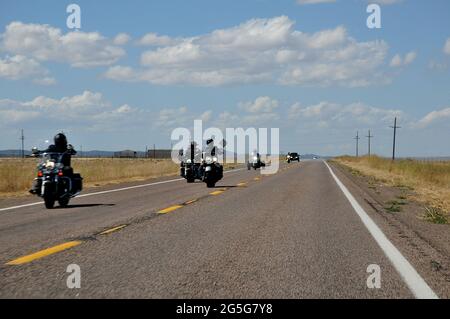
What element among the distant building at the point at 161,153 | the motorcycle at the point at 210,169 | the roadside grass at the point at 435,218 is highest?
the motorcycle at the point at 210,169

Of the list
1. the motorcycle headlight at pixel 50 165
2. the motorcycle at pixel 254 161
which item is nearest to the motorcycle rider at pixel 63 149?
the motorcycle headlight at pixel 50 165

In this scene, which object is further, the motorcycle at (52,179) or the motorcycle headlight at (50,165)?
the motorcycle headlight at (50,165)

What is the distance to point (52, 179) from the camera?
51.5 feet

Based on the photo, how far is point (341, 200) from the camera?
1808 centimetres

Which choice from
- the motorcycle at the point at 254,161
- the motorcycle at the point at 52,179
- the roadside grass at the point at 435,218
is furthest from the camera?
the motorcycle at the point at 254,161

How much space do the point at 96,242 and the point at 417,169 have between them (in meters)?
35.8

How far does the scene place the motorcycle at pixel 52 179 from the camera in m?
15.6

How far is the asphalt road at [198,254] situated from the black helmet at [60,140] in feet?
6.73

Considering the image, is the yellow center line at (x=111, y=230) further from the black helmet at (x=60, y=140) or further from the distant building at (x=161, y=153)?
the distant building at (x=161, y=153)

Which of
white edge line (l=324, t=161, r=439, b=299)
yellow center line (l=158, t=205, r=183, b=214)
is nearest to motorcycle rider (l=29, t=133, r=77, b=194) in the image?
yellow center line (l=158, t=205, r=183, b=214)

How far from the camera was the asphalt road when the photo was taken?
623 cm
